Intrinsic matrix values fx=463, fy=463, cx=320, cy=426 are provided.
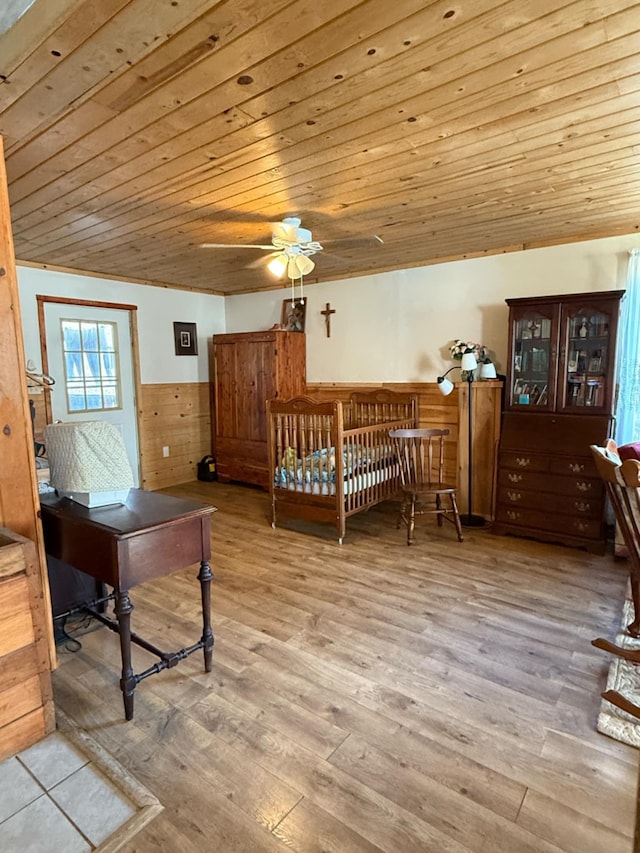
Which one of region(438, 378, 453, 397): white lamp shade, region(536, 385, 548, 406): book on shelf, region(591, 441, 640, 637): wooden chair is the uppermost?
region(438, 378, 453, 397): white lamp shade

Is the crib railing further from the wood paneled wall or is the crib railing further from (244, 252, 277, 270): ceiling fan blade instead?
the wood paneled wall

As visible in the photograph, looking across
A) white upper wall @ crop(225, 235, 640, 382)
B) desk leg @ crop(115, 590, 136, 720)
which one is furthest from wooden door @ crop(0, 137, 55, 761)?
white upper wall @ crop(225, 235, 640, 382)

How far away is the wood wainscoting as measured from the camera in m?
4.12

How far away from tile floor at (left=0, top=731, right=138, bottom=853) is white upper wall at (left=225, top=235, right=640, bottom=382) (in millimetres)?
3875

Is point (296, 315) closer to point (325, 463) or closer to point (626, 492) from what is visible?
point (325, 463)

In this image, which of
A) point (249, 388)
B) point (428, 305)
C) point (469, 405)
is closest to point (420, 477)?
point (469, 405)

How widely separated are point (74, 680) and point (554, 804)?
1.95 m

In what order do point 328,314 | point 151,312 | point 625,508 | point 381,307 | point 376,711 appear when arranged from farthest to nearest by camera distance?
1. point 151,312
2. point 328,314
3. point 381,307
4. point 625,508
5. point 376,711

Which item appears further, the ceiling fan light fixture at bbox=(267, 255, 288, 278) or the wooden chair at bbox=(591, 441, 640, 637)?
the ceiling fan light fixture at bbox=(267, 255, 288, 278)

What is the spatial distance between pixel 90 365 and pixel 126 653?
378cm

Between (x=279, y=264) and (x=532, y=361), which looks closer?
(x=279, y=264)

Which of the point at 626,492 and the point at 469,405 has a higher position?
the point at 469,405

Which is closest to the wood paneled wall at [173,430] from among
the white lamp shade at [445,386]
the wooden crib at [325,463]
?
the wooden crib at [325,463]

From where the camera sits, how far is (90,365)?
486 cm
